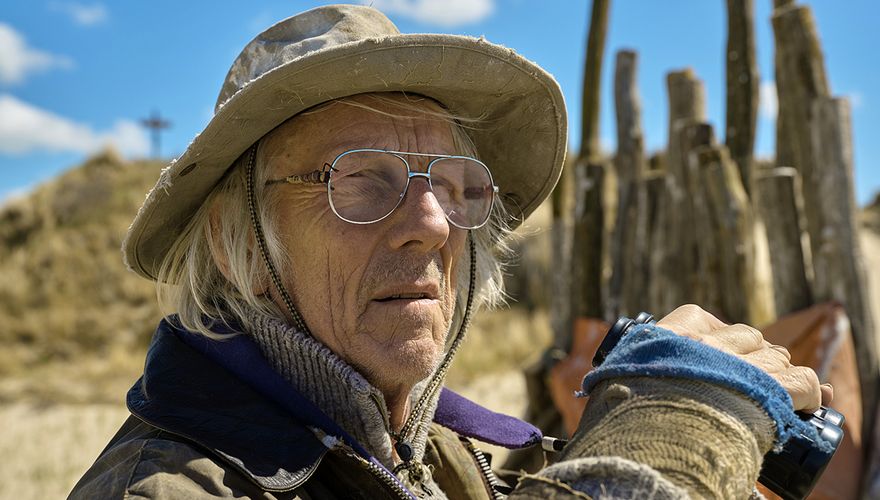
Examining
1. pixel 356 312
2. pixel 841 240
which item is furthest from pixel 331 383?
pixel 841 240

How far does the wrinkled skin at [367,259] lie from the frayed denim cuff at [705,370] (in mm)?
556

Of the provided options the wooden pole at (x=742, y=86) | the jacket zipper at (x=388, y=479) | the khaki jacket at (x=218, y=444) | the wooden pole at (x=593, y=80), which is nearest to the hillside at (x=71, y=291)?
the wooden pole at (x=593, y=80)

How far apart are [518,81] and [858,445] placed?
263cm

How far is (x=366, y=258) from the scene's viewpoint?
1.75m

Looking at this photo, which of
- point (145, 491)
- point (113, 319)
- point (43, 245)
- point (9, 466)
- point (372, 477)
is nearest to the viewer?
point (145, 491)

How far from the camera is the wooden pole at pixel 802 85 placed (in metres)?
3.98

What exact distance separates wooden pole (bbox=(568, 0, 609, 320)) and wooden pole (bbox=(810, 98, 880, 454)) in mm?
1784

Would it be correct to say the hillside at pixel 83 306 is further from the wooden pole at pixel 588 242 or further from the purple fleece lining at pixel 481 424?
the purple fleece lining at pixel 481 424

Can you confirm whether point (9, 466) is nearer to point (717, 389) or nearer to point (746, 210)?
point (746, 210)

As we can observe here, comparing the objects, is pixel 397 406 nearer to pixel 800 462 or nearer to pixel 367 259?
pixel 367 259

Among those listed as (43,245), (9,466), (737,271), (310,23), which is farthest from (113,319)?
(310,23)

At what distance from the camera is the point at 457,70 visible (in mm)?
1846

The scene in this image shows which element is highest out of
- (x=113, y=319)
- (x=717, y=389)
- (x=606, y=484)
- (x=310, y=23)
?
(x=310, y=23)

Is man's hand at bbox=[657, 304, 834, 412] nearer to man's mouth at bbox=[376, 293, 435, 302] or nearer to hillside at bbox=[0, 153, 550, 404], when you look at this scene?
man's mouth at bbox=[376, 293, 435, 302]
